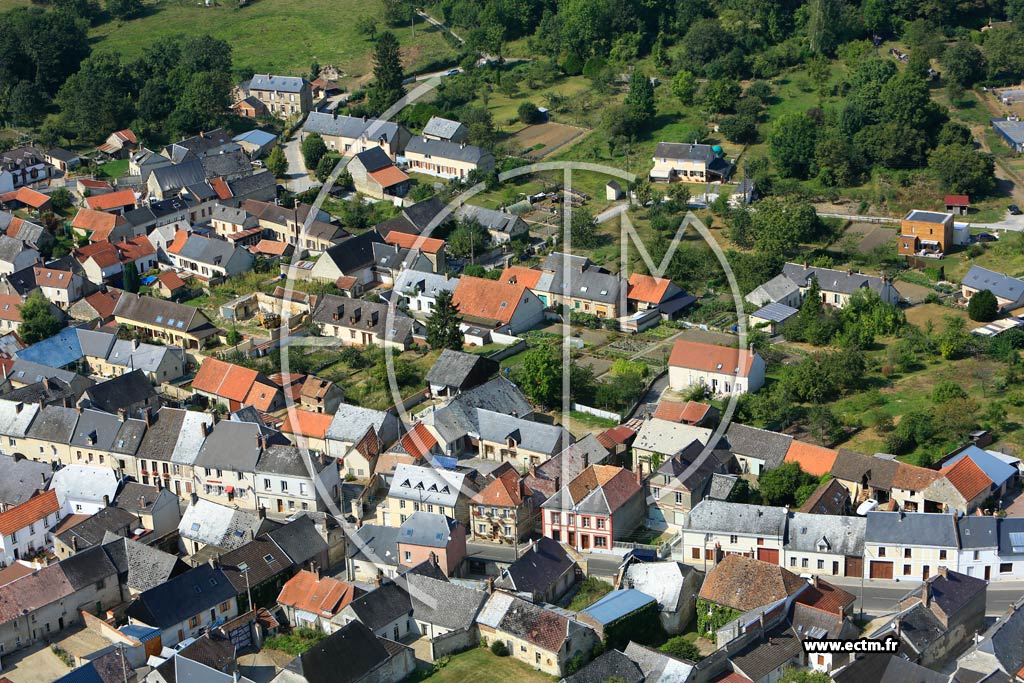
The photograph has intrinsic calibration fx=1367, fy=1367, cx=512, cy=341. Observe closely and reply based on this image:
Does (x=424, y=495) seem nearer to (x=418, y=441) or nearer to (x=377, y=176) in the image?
(x=418, y=441)

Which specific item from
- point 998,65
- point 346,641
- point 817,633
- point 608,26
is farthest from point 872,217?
point 346,641

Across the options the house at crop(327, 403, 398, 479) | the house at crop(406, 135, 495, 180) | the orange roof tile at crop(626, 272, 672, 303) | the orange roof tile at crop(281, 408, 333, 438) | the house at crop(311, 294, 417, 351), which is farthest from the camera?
the house at crop(406, 135, 495, 180)

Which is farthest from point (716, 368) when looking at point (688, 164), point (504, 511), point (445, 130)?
point (445, 130)

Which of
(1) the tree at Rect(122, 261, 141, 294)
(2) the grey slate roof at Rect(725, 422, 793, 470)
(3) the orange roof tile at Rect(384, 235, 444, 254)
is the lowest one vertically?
(1) the tree at Rect(122, 261, 141, 294)

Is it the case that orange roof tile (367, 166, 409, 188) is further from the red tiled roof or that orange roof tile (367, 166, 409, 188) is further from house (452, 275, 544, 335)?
the red tiled roof

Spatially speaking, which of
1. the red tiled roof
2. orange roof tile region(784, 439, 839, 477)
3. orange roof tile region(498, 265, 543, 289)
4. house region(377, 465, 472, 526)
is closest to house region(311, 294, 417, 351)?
orange roof tile region(498, 265, 543, 289)

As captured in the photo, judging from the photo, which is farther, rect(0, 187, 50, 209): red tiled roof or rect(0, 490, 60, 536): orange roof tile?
rect(0, 187, 50, 209): red tiled roof

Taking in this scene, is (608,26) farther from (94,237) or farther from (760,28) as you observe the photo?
(94,237)
